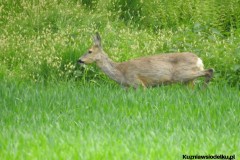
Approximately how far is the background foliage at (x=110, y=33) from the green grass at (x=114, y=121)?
56.9 inches

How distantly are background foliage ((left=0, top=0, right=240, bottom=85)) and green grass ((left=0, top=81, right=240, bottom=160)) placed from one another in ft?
4.74

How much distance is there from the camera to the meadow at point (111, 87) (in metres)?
8.56

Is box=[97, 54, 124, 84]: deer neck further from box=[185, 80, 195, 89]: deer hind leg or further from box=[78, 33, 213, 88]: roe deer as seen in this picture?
box=[185, 80, 195, 89]: deer hind leg

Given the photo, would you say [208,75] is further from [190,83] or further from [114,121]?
[114,121]

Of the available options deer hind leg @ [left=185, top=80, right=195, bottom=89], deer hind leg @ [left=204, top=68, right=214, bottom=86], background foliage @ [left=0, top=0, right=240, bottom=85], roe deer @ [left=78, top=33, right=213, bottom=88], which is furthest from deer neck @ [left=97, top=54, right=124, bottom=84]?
deer hind leg @ [left=204, top=68, right=214, bottom=86]

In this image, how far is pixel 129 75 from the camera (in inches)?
511

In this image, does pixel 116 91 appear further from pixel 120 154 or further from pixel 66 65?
pixel 120 154

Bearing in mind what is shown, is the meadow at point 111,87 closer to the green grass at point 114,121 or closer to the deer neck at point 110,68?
the green grass at point 114,121

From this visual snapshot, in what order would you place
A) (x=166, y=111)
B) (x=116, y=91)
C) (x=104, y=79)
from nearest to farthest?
(x=166, y=111) < (x=116, y=91) < (x=104, y=79)

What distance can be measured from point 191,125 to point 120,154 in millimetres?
1848

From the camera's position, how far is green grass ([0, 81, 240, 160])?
823cm

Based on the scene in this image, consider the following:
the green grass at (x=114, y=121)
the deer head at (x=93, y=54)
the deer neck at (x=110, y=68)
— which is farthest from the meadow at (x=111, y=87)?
the deer head at (x=93, y=54)

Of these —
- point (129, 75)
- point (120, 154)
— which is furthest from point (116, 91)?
point (120, 154)

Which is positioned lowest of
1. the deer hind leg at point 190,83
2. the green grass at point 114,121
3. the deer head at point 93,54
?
the deer hind leg at point 190,83
